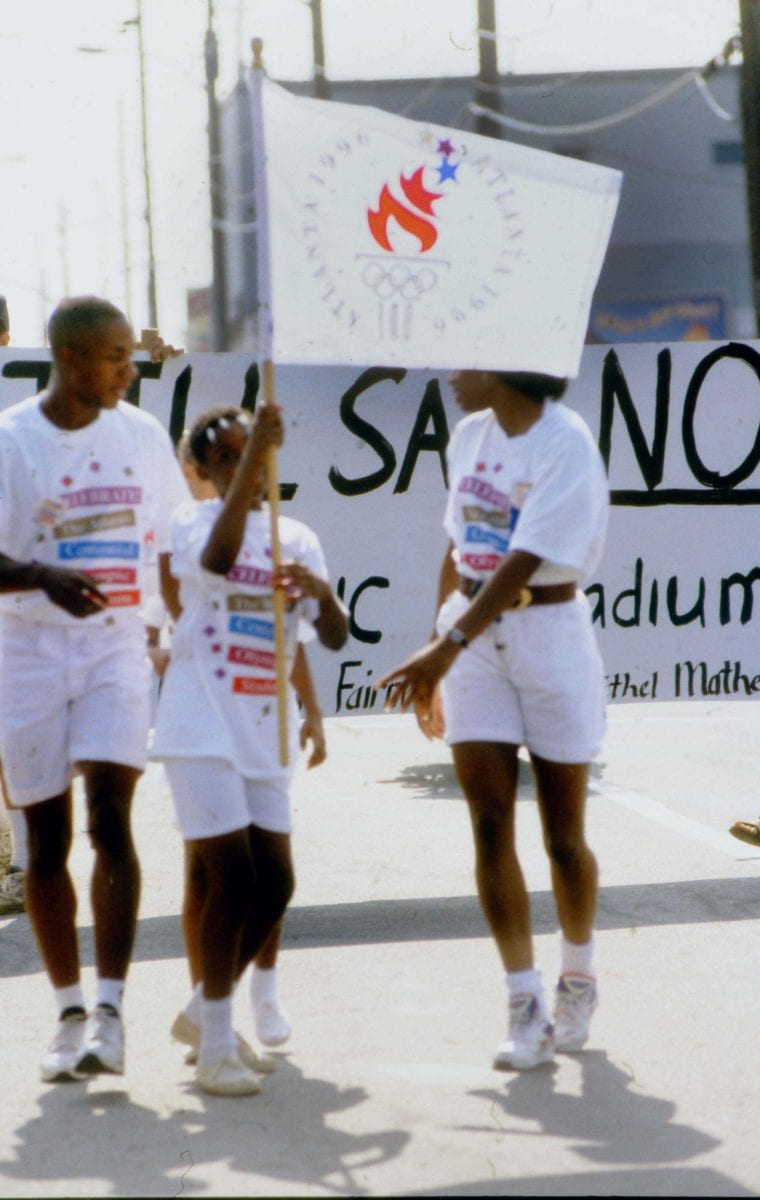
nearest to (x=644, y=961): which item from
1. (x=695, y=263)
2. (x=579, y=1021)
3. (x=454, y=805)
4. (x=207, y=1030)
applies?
(x=579, y=1021)

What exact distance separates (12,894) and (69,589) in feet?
9.77

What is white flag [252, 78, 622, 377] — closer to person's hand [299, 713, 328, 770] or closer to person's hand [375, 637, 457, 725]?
person's hand [375, 637, 457, 725]

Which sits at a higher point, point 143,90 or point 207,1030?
point 143,90

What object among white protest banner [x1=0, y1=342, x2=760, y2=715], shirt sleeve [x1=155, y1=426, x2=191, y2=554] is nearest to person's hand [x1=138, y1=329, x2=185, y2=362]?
white protest banner [x1=0, y1=342, x2=760, y2=715]

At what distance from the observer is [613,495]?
8.64 metres

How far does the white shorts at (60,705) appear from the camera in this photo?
5.66 m

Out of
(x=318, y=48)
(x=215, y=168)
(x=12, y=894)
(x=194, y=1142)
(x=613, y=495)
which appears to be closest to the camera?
(x=194, y=1142)

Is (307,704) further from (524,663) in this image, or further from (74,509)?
(74,509)

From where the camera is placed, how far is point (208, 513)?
217 inches

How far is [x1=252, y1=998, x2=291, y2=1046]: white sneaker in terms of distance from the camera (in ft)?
19.0

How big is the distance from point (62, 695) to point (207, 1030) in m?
0.96

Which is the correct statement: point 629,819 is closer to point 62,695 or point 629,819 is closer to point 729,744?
point 729,744

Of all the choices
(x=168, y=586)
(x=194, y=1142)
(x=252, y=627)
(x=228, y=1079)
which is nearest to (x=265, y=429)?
(x=252, y=627)

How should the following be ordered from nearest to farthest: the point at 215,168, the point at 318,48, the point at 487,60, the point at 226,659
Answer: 1. the point at 226,659
2. the point at 487,60
3. the point at 318,48
4. the point at 215,168
